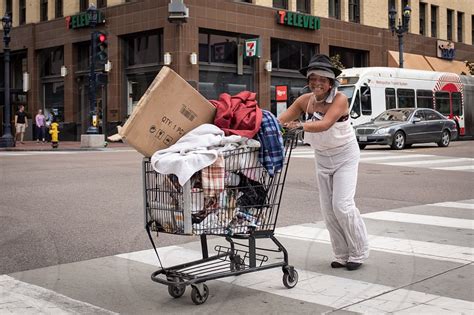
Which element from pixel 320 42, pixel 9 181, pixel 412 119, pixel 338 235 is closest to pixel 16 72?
pixel 320 42

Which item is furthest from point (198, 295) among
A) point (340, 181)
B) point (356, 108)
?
point (356, 108)

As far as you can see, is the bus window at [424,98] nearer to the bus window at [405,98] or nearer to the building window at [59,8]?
the bus window at [405,98]

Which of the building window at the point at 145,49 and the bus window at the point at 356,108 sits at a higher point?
the building window at the point at 145,49

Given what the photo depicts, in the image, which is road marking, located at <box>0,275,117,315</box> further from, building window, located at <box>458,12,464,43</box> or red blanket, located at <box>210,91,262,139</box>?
building window, located at <box>458,12,464,43</box>

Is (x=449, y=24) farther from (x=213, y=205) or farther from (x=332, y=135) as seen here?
(x=213, y=205)

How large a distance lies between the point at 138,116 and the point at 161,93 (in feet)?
0.77

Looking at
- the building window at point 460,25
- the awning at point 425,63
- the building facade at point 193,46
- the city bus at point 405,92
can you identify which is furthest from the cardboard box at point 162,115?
the building window at point 460,25

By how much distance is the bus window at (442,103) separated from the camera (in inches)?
1194

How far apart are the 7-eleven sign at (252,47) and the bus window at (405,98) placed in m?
8.46

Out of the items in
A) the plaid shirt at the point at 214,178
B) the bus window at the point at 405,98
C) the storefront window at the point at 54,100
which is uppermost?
the storefront window at the point at 54,100

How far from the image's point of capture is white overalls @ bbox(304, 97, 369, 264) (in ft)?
17.7

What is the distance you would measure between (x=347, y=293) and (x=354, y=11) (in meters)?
37.8

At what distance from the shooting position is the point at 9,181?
507 inches

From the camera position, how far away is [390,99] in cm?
2756
